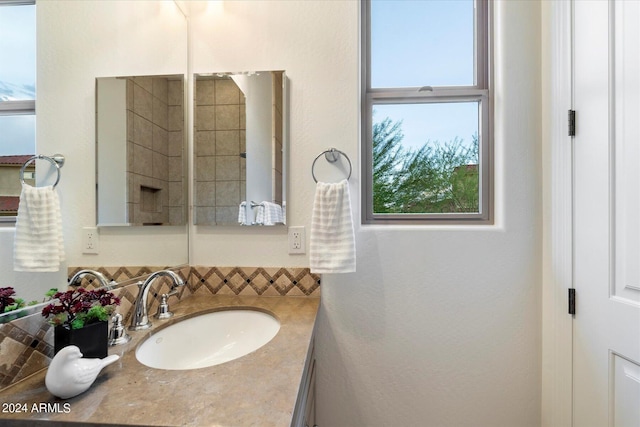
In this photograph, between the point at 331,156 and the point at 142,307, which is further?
the point at 331,156

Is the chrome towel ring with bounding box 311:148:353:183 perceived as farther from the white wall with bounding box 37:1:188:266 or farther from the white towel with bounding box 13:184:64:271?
the white towel with bounding box 13:184:64:271

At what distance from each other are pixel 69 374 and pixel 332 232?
2.72 ft

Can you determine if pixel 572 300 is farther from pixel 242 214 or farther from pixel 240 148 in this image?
pixel 240 148

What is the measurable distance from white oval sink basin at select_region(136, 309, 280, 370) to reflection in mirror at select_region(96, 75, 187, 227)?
0.41 metres

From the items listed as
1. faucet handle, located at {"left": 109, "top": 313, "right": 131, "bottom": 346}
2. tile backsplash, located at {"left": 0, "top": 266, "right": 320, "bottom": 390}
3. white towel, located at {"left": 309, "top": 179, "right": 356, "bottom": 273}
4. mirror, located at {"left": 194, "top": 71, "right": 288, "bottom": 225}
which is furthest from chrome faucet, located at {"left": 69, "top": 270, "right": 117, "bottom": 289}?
white towel, located at {"left": 309, "top": 179, "right": 356, "bottom": 273}

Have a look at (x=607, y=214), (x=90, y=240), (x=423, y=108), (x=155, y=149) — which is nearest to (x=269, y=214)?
(x=155, y=149)

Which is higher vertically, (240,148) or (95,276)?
(240,148)

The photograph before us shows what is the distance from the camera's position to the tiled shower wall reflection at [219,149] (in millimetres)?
1268

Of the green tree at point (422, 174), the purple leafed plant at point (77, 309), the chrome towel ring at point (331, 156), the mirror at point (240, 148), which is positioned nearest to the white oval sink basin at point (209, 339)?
the purple leafed plant at point (77, 309)

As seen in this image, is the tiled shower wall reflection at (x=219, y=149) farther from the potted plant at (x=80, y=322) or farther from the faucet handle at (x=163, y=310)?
the potted plant at (x=80, y=322)

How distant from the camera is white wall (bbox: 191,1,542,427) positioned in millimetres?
1204

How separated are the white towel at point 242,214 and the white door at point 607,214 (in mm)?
1289

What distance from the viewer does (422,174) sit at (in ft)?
4.44

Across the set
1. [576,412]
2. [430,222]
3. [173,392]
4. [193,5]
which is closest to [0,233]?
[173,392]
